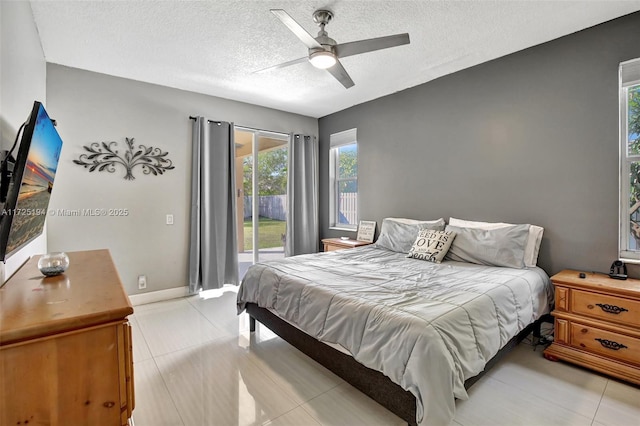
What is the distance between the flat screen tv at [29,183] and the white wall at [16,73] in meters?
0.16

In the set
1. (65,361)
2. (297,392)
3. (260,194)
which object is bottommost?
(297,392)

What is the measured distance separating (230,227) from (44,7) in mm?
2807

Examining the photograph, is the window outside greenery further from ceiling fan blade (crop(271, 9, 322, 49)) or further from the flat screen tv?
the flat screen tv

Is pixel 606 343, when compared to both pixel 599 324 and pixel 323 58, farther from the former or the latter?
pixel 323 58

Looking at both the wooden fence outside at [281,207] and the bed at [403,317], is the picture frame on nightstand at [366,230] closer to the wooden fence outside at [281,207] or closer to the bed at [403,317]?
the wooden fence outside at [281,207]

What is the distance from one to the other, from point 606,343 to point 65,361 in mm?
3113

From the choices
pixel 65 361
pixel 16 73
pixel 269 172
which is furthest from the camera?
pixel 269 172

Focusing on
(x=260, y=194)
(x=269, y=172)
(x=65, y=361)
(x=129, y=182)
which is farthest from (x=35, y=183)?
(x=269, y=172)

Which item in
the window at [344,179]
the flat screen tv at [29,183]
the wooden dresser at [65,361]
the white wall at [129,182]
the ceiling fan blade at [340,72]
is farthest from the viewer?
the window at [344,179]

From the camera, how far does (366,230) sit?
14.9ft

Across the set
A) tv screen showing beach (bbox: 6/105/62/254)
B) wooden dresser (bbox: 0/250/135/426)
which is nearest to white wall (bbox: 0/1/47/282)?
tv screen showing beach (bbox: 6/105/62/254)

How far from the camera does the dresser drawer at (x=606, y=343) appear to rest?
6.75 feet

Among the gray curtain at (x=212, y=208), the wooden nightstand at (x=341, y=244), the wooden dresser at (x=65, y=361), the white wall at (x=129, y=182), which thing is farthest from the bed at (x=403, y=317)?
the white wall at (x=129, y=182)

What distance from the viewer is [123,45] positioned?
2.81 m
